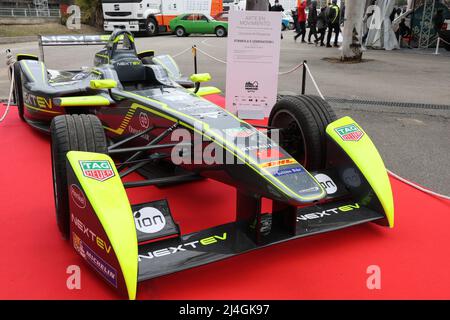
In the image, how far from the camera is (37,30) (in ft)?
77.5

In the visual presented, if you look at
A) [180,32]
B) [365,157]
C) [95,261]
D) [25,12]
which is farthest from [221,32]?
[95,261]

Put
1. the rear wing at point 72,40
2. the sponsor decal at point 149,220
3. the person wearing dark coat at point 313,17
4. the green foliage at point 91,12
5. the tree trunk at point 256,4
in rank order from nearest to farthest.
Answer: the sponsor decal at point 149,220 < the rear wing at point 72,40 < the tree trunk at point 256,4 < the person wearing dark coat at point 313,17 < the green foliage at point 91,12

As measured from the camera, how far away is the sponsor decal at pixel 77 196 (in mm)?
2360

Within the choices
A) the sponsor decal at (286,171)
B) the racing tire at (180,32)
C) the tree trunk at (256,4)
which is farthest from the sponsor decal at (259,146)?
the racing tire at (180,32)

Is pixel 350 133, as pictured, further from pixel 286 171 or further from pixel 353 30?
pixel 353 30

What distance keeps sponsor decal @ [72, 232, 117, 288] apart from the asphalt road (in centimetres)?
289

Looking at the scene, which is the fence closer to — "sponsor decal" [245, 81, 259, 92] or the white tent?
the white tent

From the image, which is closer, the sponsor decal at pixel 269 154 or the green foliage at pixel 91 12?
the sponsor decal at pixel 269 154

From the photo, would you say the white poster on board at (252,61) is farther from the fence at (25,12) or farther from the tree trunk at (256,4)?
the fence at (25,12)

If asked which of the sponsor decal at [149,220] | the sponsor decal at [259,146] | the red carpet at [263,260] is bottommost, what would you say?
the red carpet at [263,260]

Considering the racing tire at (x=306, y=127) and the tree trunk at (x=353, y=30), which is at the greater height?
the tree trunk at (x=353, y=30)

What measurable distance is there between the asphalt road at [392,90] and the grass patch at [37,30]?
7608 millimetres

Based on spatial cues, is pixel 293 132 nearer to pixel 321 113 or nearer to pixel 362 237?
pixel 321 113

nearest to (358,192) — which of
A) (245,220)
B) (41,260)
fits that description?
(245,220)
